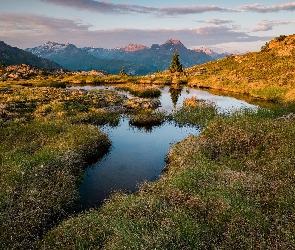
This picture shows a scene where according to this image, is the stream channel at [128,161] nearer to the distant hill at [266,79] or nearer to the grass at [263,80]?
the grass at [263,80]

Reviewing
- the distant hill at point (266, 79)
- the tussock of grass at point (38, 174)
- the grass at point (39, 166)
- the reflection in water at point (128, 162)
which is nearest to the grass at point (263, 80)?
the distant hill at point (266, 79)

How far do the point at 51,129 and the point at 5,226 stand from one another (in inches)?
653

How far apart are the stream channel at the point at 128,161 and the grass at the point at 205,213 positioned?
3305 millimetres

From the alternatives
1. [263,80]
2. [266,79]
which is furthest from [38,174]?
[266,79]

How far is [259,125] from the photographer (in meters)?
23.6

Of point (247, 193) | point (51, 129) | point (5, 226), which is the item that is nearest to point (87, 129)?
point (51, 129)

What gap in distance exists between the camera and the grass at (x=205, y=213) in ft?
33.3

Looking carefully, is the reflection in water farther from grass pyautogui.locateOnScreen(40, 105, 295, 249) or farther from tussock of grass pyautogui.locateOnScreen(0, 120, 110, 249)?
grass pyautogui.locateOnScreen(40, 105, 295, 249)

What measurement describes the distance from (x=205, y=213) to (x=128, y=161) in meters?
13.1

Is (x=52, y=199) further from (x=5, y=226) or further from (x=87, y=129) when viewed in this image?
(x=87, y=129)

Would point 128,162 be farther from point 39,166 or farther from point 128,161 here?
point 39,166

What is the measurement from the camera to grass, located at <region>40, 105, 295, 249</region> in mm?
10148

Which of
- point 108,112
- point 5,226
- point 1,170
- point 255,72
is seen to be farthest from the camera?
point 255,72

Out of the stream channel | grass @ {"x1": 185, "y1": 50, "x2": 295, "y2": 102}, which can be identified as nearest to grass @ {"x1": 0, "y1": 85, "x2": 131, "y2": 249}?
the stream channel
